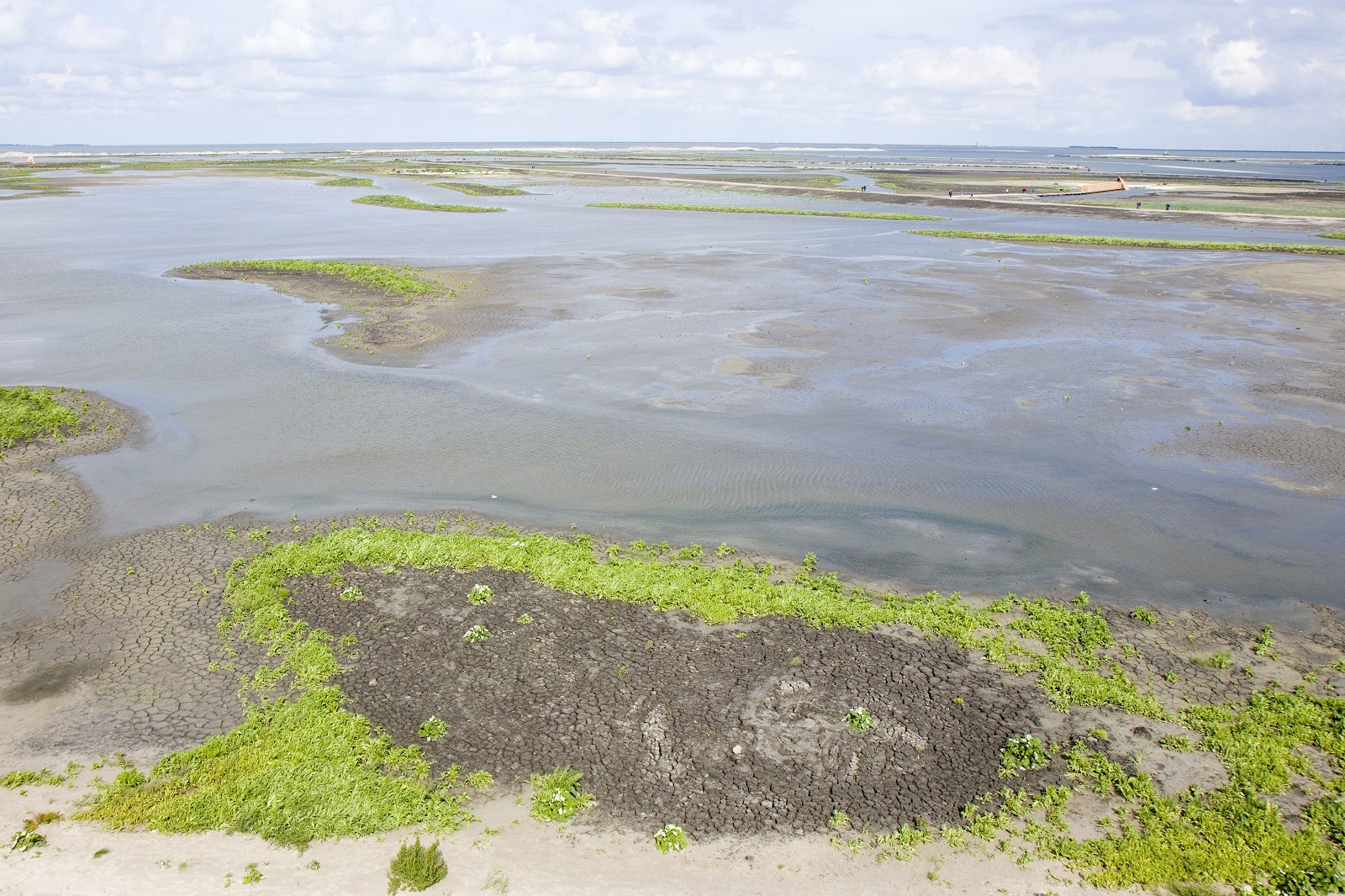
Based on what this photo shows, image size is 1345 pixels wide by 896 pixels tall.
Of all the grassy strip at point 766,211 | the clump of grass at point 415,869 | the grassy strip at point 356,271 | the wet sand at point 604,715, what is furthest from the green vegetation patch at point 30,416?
the grassy strip at point 766,211

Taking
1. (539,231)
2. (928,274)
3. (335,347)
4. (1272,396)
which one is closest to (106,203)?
(539,231)

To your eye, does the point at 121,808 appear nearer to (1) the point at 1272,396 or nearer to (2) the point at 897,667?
(2) the point at 897,667

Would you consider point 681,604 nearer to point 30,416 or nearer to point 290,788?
point 290,788

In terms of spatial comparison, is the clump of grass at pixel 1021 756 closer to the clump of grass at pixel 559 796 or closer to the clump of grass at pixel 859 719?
the clump of grass at pixel 859 719

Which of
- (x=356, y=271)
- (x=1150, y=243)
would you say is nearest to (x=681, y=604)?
(x=356, y=271)

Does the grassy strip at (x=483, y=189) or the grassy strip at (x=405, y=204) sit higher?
the grassy strip at (x=483, y=189)

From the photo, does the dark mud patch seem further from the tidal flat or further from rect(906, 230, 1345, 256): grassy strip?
rect(906, 230, 1345, 256): grassy strip

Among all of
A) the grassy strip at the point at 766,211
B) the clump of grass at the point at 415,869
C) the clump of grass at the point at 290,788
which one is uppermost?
the grassy strip at the point at 766,211
